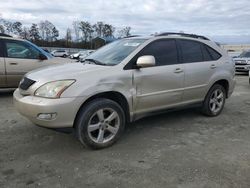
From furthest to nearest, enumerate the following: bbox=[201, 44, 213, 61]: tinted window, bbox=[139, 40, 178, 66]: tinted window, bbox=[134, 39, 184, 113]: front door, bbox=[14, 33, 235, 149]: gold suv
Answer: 1. bbox=[201, 44, 213, 61]: tinted window
2. bbox=[139, 40, 178, 66]: tinted window
3. bbox=[134, 39, 184, 113]: front door
4. bbox=[14, 33, 235, 149]: gold suv

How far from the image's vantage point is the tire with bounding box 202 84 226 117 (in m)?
6.08

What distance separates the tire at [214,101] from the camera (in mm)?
6084

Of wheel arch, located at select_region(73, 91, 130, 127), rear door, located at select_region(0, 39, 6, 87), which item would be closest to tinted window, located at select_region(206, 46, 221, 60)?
wheel arch, located at select_region(73, 91, 130, 127)

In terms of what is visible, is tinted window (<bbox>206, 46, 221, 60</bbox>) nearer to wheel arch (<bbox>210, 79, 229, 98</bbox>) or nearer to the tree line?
wheel arch (<bbox>210, 79, 229, 98</bbox>)

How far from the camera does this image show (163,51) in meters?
5.23

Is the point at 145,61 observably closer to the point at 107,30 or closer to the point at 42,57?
the point at 42,57

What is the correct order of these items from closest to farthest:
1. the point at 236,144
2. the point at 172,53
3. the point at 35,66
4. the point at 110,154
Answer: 1. the point at 110,154
2. the point at 236,144
3. the point at 172,53
4. the point at 35,66

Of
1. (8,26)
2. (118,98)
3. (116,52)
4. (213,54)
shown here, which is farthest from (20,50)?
(8,26)

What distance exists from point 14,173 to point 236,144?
128 inches

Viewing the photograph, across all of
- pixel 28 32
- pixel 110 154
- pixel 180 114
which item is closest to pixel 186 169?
pixel 110 154

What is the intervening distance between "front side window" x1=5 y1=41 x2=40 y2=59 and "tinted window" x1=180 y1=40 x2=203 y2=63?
15.4 ft

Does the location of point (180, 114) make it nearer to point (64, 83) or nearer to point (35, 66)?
point (64, 83)

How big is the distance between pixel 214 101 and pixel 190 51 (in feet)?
4.17

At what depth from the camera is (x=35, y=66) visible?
8492mm
